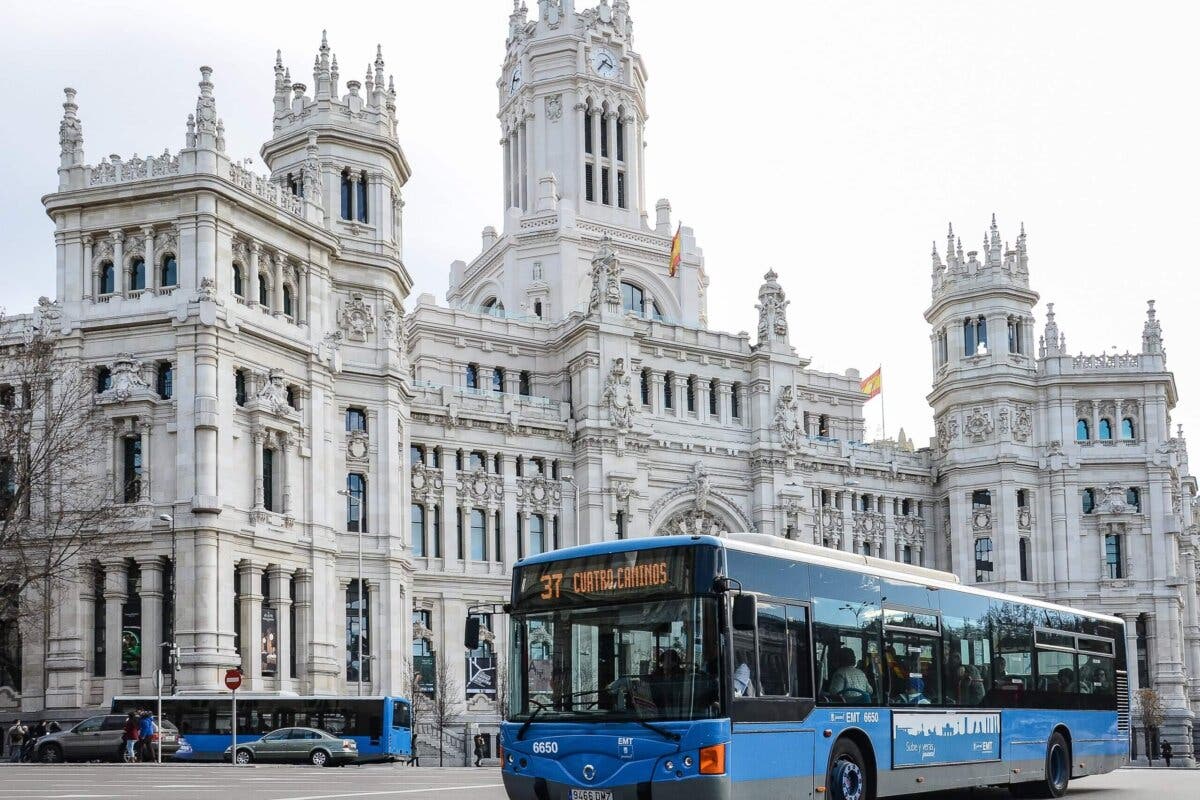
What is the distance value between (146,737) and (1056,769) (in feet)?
88.0

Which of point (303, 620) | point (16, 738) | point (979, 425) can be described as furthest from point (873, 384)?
point (16, 738)

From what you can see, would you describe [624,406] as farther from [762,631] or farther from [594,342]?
[762,631]

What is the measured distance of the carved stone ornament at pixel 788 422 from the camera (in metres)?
81.3

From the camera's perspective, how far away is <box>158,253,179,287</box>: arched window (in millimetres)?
54812

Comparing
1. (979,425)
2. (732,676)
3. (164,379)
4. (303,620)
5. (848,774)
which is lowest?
(848,774)

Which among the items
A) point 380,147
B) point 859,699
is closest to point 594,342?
point 380,147

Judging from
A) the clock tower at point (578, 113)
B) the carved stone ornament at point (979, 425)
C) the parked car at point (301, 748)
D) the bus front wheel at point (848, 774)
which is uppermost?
the clock tower at point (578, 113)

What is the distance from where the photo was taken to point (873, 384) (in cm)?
9069

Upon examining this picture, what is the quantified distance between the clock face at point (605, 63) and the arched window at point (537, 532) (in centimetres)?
3130

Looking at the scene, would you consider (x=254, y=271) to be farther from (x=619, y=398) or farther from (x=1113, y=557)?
(x=1113, y=557)

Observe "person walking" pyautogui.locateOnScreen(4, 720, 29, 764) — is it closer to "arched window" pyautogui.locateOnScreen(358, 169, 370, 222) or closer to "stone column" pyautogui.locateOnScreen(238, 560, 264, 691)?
"stone column" pyautogui.locateOnScreen(238, 560, 264, 691)

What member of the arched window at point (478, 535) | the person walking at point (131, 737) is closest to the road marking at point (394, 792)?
the person walking at point (131, 737)

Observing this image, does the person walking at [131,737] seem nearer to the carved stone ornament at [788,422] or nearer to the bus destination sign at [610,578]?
the bus destination sign at [610,578]

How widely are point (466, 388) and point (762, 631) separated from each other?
56.3 m
